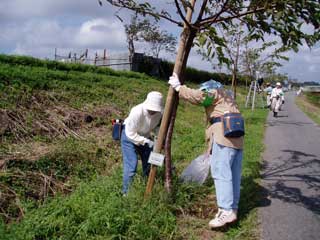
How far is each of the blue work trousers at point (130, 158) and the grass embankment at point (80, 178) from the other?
0.14 metres

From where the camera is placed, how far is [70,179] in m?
6.32

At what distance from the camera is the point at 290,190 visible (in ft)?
19.7

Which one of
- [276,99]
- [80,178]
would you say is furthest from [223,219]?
[276,99]

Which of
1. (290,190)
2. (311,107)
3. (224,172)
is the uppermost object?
(224,172)

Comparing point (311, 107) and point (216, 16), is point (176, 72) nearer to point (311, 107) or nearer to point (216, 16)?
point (216, 16)

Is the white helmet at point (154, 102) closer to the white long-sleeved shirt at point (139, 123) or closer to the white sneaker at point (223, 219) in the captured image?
the white long-sleeved shirt at point (139, 123)

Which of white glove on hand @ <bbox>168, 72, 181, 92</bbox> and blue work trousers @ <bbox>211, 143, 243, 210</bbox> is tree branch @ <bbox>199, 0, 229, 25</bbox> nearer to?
white glove on hand @ <bbox>168, 72, 181, 92</bbox>

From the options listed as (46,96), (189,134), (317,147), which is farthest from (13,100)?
(317,147)

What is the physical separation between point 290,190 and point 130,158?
2693mm

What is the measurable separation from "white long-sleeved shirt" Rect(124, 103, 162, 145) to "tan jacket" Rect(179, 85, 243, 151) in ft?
2.76

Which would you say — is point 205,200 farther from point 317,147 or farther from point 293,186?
point 317,147

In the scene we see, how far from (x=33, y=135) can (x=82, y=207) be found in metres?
3.45

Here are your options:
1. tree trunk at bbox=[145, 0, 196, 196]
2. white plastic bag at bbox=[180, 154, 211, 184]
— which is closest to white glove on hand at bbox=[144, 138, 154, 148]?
tree trunk at bbox=[145, 0, 196, 196]

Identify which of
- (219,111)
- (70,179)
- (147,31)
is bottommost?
(70,179)
